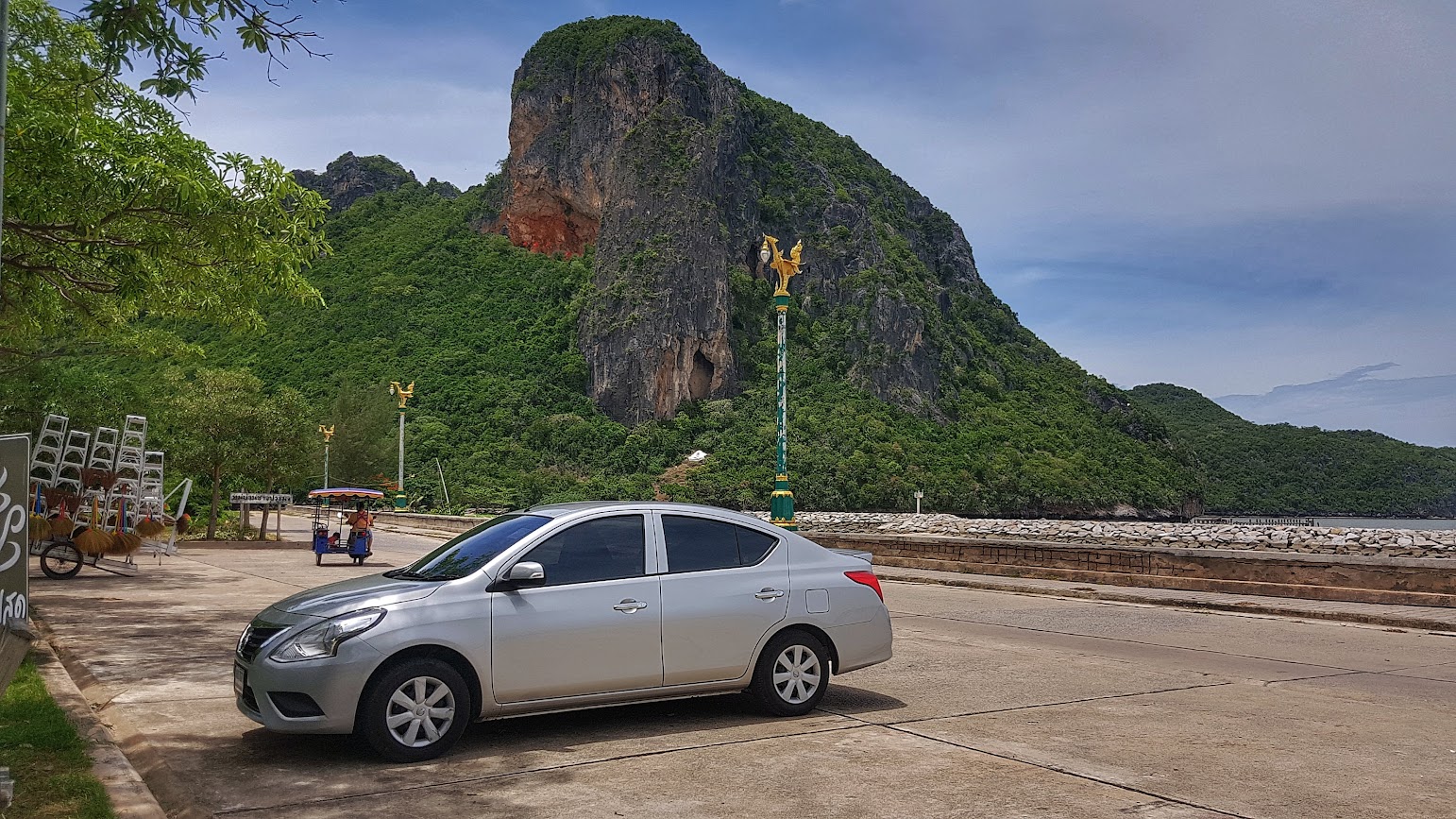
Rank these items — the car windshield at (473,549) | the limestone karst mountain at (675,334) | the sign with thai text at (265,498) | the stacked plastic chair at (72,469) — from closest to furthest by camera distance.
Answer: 1. the car windshield at (473,549)
2. the stacked plastic chair at (72,469)
3. the sign with thai text at (265,498)
4. the limestone karst mountain at (675,334)

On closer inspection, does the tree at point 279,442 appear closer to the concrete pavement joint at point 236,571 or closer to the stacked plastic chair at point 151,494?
the concrete pavement joint at point 236,571

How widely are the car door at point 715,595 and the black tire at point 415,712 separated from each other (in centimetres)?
139

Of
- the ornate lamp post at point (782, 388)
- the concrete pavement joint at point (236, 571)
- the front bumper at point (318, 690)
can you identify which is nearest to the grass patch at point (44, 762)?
the front bumper at point (318, 690)

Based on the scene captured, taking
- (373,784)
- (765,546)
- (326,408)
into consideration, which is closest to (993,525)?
(765,546)

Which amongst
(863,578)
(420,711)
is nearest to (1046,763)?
(863,578)

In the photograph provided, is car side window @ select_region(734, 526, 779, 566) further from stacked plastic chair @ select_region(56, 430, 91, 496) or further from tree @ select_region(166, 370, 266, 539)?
tree @ select_region(166, 370, 266, 539)

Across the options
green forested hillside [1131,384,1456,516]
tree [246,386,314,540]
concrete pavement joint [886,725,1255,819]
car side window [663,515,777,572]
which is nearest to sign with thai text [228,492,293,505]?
tree [246,386,314,540]

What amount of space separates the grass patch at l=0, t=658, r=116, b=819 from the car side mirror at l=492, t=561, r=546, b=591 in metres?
2.34

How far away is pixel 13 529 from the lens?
15.3 ft

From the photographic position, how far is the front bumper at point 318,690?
6.18m

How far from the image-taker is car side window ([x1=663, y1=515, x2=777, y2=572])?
7523 mm

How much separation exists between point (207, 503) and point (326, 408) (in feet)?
117

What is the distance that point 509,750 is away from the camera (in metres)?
6.75

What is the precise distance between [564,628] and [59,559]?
16.0 meters
